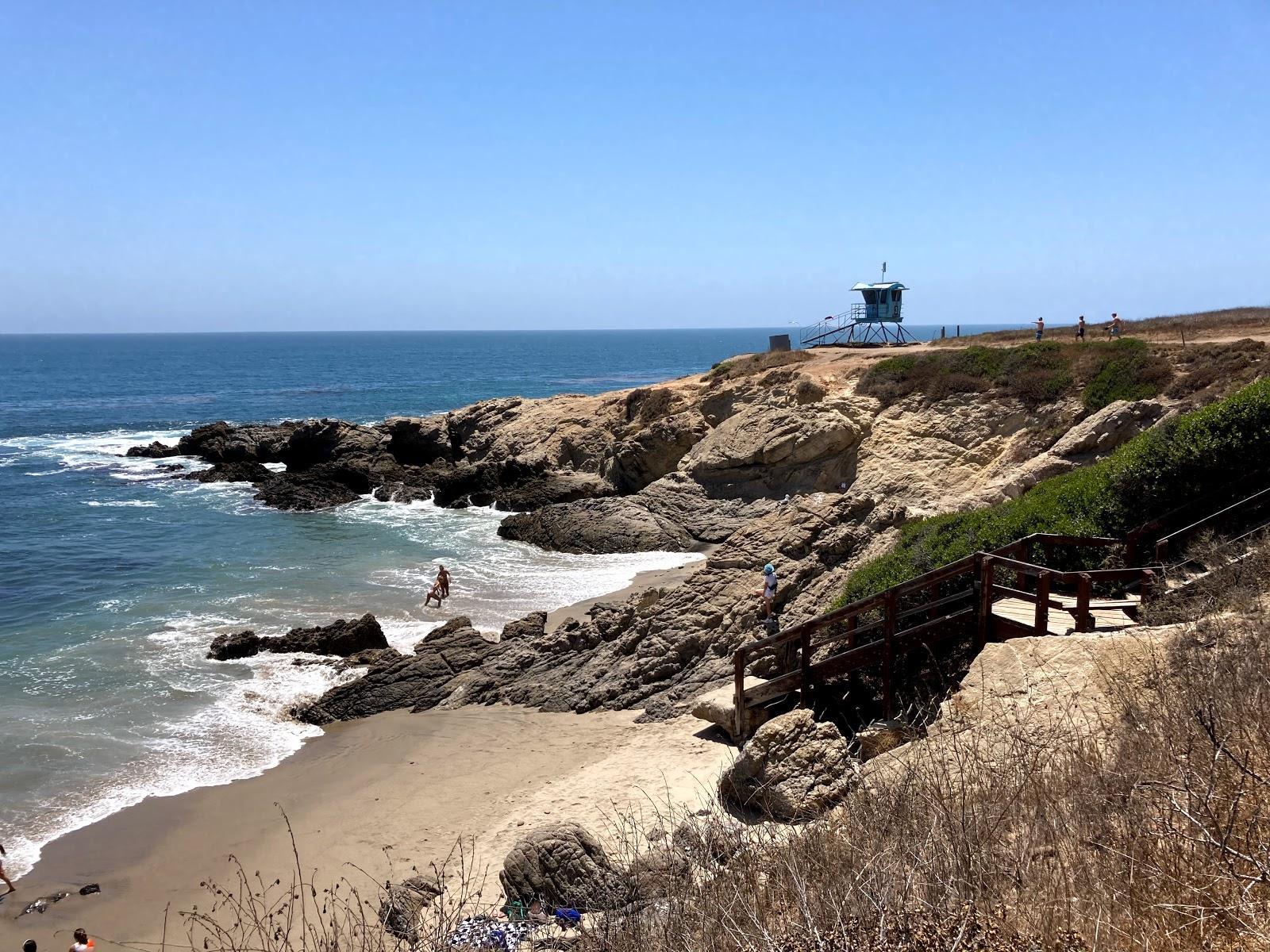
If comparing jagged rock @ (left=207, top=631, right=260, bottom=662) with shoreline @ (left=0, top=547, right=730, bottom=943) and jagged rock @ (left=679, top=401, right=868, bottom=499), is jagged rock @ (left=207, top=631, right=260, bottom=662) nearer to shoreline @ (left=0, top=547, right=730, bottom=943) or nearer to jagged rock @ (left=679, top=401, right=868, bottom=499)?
shoreline @ (left=0, top=547, right=730, bottom=943)

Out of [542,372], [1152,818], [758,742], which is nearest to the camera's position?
[1152,818]

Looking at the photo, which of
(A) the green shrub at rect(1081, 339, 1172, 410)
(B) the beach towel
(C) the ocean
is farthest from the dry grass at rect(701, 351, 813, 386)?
(B) the beach towel

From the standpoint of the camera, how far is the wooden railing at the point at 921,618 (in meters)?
10.5

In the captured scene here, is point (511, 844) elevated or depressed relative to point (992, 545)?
depressed

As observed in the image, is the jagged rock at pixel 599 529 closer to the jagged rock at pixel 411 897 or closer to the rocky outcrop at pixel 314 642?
the rocky outcrop at pixel 314 642

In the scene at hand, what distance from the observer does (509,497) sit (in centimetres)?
3547

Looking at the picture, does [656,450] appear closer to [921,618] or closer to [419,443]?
[419,443]

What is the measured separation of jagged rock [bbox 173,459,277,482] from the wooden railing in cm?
3524

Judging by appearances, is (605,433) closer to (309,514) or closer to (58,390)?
(309,514)

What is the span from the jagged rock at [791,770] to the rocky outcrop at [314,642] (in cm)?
1113

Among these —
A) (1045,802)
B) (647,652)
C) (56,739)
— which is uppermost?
(1045,802)

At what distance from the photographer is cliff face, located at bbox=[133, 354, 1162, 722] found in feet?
54.2

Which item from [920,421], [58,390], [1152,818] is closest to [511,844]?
[1152,818]

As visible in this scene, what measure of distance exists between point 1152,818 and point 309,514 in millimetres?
34342
